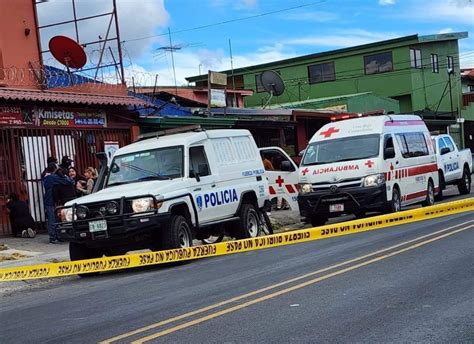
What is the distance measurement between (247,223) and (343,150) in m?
3.48

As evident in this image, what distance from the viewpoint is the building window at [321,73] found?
43688 millimetres

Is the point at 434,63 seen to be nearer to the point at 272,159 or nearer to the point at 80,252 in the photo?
the point at 272,159

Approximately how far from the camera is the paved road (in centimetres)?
549

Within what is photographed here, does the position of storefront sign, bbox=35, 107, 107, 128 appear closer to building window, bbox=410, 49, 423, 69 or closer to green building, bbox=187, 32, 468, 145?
green building, bbox=187, 32, 468, 145

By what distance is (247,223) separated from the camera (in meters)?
12.0

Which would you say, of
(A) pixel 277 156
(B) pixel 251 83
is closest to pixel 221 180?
(A) pixel 277 156

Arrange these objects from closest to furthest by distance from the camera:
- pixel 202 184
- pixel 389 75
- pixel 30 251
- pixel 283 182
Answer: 1. pixel 202 184
2. pixel 30 251
3. pixel 283 182
4. pixel 389 75

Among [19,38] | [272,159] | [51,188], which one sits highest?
[19,38]

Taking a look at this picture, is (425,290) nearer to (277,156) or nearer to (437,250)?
(437,250)

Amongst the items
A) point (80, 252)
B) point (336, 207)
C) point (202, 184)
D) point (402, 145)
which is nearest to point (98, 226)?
point (80, 252)

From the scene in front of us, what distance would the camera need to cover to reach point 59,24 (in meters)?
18.8

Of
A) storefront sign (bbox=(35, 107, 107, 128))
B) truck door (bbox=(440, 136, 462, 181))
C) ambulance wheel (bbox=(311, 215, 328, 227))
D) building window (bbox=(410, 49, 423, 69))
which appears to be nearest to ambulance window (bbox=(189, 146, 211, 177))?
ambulance wheel (bbox=(311, 215, 328, 227))

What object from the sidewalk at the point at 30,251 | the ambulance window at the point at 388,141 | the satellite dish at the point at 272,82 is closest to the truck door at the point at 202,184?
the sidewalk at the point at 30,251

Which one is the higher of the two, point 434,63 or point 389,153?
point 434,63
